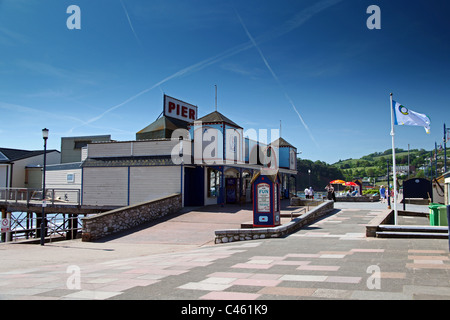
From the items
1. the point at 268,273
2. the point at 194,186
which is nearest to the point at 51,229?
the point at 194,186

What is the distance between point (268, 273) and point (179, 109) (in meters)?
26.9

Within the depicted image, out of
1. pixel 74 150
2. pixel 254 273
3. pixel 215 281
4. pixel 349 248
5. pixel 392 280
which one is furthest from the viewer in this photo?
pixel 74 150

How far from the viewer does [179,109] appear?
32812 millimetres

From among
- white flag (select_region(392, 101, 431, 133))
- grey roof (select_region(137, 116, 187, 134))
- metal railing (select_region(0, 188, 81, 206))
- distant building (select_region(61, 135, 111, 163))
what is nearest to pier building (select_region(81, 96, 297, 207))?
metal railing (select_region(0, 188, 81, 206))

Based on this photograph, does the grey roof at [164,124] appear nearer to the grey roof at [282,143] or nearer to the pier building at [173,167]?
the pier building at [173,167]

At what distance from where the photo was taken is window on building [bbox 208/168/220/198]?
26.3 m

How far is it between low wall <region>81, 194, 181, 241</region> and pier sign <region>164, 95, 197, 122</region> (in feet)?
37.0

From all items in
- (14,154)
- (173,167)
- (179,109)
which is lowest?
(173,167)

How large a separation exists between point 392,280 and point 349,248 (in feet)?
12.9

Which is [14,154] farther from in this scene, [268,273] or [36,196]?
[268,273]

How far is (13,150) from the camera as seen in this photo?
3969 centimetres

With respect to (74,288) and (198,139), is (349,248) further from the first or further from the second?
(198,139)

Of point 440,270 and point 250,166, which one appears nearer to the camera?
point 440,270
